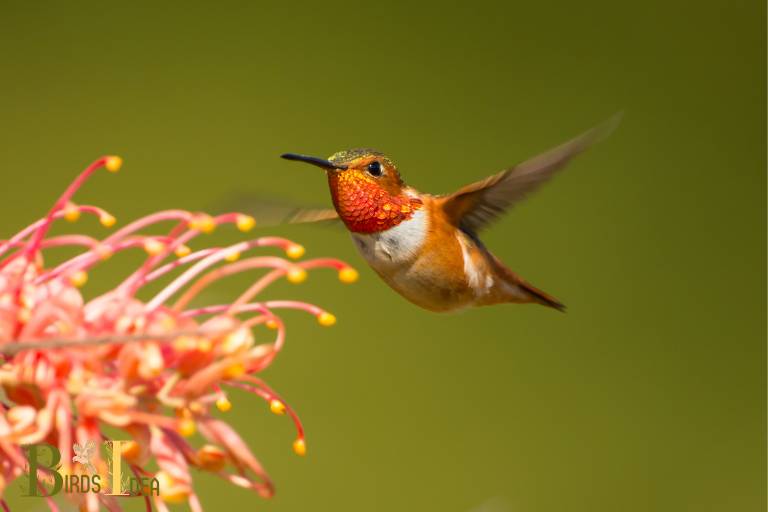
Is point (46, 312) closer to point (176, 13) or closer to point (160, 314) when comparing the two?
point (160, 314)

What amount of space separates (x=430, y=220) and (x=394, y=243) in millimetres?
56

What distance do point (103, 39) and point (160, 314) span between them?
1372mm

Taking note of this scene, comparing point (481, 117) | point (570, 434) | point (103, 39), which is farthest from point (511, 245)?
point (103, 39)

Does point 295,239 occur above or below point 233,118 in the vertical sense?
below

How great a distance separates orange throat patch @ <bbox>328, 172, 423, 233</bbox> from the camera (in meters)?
0.74

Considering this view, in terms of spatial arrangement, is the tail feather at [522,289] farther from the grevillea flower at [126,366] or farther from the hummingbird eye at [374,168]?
the grevillea flower at [126,366]

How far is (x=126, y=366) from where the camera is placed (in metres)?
0.45

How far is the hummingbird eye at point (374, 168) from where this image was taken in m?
0.75

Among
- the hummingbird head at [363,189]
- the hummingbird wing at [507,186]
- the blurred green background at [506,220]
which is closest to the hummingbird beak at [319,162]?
the hummingbird head at [363,189]

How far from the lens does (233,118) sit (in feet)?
5.70

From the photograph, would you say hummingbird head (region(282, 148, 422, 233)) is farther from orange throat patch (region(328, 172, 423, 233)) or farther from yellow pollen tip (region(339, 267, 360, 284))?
yellow pollen tip (region(339, 267, 360, 284))

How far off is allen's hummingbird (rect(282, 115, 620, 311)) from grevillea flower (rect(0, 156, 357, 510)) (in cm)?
22
